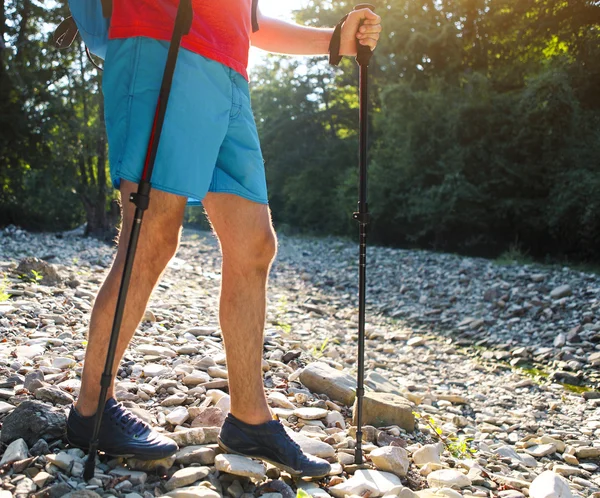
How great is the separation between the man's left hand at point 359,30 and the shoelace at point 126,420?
5.70 ft

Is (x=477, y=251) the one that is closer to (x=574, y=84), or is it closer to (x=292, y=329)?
(x=574, y=84)

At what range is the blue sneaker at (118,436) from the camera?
2.14 m

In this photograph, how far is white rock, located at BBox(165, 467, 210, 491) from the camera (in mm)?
2148

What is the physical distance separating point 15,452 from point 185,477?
23.5 inches

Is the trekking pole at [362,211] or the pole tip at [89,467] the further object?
the trekking pole at [362,211]

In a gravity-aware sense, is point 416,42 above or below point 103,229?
above

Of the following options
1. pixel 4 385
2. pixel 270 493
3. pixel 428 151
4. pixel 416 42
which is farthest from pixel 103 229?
pixel 270 493

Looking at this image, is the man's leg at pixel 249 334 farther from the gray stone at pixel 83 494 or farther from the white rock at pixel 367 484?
the gray stone at pixel 83 494

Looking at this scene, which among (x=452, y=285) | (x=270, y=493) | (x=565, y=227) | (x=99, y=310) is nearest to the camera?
(x=99, y=310)

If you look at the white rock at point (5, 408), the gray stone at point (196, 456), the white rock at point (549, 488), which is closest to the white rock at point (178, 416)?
the gray stone at point (196, 456)

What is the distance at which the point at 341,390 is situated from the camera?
379cm

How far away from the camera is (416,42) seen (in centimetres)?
2083

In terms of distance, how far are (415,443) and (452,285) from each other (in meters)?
9.03

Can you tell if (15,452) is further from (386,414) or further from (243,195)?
(386,414)
